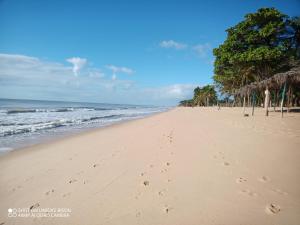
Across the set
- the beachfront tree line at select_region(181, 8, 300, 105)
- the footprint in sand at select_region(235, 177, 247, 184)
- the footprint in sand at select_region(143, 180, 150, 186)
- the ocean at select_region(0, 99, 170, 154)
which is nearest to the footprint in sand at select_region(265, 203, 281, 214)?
the footprint in sand at select_region(235, 177, 247, 184)

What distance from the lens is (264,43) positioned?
20.0 metres

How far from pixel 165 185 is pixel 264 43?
903 inches

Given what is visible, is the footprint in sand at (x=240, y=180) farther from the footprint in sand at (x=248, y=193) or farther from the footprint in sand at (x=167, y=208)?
the footprint in sand at (x=167, y=208)

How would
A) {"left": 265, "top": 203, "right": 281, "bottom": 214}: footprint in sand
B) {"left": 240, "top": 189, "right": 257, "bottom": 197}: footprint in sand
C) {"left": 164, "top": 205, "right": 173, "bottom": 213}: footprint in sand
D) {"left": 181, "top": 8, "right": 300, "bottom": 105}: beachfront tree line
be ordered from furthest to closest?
{"left": 181, "top": 8, "right": 300, "bottom": 105}: beachfront tree line
{"left": 240, "top": 189, "right": 257, "bottom": 197}: footprint in sand
{"left": 164, "top": 205, "right": 173, "bottom": 213}: footprint in sand
{"left": 265, "top": 203, "right": 281, "bottom": 214}: footprint in sand

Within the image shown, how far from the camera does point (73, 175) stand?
3727 mm

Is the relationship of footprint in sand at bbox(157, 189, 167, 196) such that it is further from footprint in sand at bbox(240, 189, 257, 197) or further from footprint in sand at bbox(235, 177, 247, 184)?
footprint in sand at bbox(235, 177, 247, 184)

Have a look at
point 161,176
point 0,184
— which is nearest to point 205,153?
point 161,176

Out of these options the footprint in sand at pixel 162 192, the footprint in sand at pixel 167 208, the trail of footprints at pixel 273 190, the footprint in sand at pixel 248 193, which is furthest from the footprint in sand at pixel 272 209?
the footprint in sand at pixel 162 192

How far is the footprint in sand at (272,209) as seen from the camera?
226 centimetres

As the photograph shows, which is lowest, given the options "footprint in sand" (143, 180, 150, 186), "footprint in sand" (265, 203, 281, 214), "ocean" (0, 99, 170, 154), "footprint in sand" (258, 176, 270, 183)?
"ocean" (0, 99, 170, 154)

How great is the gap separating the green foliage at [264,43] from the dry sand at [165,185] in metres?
16.3

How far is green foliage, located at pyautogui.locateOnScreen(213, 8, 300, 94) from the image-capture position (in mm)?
18219

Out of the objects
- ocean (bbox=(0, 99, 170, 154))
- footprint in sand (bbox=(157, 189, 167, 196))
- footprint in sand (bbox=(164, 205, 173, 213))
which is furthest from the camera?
ocean (bbox=(0, 99, 170, 154))

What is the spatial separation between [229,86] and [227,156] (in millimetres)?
30333
